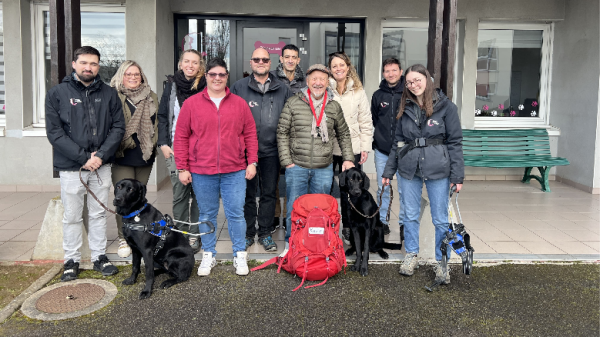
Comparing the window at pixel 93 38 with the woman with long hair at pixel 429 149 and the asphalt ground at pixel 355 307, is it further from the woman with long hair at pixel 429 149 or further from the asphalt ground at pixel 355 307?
the woman with long hair at pixel 429 149

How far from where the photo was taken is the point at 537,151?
8.55 meters

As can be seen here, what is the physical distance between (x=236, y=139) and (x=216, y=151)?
0.21 m

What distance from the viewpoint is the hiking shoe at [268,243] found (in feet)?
15.8

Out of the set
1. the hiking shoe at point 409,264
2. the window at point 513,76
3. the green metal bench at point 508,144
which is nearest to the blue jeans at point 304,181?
the hiking shoe at point 409,264

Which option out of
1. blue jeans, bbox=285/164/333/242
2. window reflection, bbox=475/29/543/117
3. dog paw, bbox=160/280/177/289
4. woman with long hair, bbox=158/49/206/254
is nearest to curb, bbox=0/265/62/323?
dog paw, bbox=160/280/177/289

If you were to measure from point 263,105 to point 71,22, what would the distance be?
76.0 inches

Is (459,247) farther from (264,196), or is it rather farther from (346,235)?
(264,196)

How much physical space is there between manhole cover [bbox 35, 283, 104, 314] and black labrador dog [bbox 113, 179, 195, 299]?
275 millimetres

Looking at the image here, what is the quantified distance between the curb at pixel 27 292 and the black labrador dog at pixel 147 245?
0.69 metres

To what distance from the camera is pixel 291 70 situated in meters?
5.08

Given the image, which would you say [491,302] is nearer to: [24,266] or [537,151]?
[24,266]

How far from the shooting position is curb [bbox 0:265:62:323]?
137 inches

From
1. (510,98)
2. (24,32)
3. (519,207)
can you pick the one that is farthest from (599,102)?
(24,32)

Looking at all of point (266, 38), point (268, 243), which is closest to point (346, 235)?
point (268, 243)
